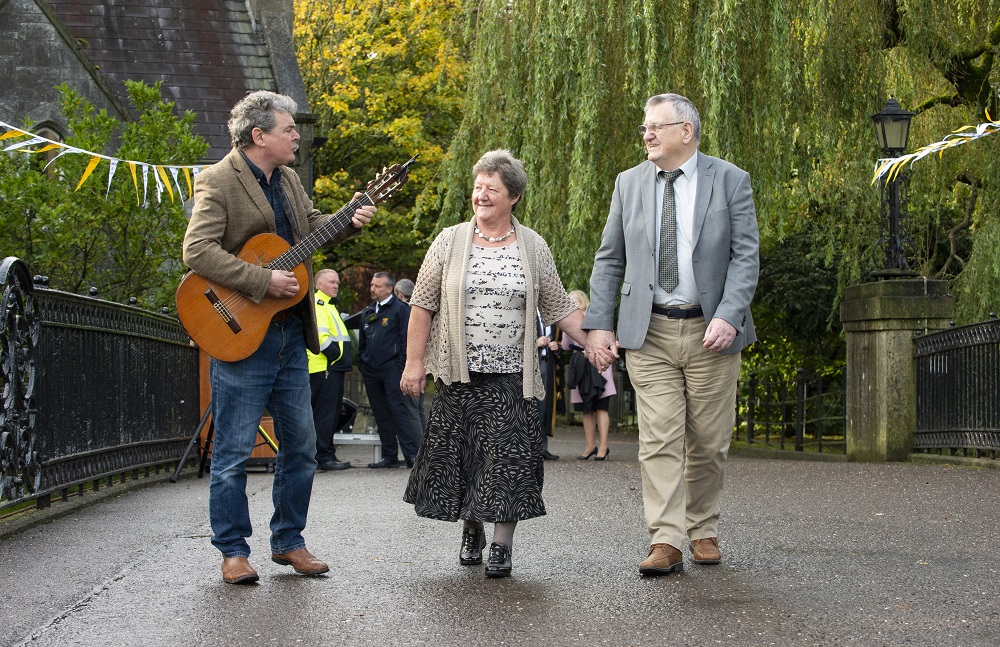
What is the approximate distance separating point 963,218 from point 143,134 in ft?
33.1

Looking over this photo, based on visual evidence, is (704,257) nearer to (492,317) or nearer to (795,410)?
(492,317)

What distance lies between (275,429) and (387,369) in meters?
7.08

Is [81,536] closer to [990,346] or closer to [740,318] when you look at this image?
[740,318]

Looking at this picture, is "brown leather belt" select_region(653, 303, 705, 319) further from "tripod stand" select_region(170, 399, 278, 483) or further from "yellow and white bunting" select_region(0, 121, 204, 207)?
"yellow and white bunting" select_region(0, 121, 204, 207)

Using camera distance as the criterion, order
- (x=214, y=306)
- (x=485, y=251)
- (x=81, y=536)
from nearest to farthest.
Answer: (x=214, y=306) < (x=485, y=251) < (x=81, y=536)

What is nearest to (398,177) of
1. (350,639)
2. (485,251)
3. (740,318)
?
(485,251)

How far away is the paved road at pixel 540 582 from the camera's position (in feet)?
15.0

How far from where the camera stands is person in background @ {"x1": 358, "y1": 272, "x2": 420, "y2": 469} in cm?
1266

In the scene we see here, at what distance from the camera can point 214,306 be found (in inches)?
220

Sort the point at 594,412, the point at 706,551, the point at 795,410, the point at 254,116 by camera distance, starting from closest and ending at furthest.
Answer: the point at 254,116
the point at 706,551
the point at 594,412
the point at 795,410

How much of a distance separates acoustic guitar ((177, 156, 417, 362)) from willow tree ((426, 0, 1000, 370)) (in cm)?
849

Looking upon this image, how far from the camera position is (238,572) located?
549 centimetres

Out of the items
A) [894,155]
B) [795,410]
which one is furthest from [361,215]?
[795,410]

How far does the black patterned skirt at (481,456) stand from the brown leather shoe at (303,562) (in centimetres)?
49
